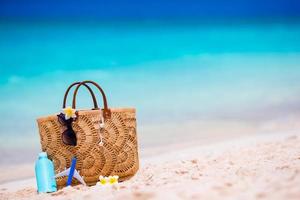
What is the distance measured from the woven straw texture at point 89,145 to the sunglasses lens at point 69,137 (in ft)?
0.11

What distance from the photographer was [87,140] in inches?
150

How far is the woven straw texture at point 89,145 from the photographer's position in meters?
3.79

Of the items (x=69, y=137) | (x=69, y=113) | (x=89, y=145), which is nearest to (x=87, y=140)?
(x=89, y=145)

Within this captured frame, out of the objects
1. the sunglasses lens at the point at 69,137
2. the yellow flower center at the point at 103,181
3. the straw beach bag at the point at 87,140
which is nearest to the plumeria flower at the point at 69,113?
the straw beach bag at the point at 87,140

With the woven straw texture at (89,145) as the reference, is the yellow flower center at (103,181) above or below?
below

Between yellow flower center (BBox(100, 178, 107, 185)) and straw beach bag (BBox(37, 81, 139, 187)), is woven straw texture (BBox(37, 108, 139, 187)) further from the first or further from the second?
yellow flower center (BBox(100, 178, 107, 185))

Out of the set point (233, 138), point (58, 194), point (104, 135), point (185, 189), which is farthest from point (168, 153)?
point (185, 189)

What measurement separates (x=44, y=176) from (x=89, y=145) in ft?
1.55

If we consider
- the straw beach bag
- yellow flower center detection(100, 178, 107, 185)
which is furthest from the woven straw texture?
yellow flower center detection(100, 178, 107, 185)

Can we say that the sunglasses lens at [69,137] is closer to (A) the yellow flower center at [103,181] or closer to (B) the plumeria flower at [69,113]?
(B) the plumeria flower at [69,113]

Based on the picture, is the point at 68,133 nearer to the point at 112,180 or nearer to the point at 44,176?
the point at 44,176

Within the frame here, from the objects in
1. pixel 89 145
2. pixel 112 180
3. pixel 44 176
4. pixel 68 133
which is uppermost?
pixel 68 133

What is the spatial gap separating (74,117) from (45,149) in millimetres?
435

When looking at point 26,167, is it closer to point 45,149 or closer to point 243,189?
point 45,149
